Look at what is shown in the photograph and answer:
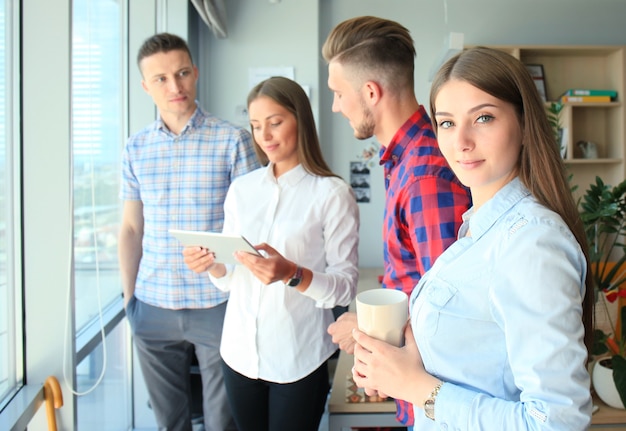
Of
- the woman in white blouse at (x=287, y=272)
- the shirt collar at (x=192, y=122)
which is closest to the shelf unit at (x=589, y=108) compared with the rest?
the shirt collar at (x=192, y=122)

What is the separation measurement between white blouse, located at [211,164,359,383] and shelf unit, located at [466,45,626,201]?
2961 mm

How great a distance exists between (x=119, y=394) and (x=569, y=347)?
258cm

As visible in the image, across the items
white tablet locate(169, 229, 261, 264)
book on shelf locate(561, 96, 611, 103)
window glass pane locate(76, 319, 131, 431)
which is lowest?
window glass pane locate(76, 319, 131, 431)

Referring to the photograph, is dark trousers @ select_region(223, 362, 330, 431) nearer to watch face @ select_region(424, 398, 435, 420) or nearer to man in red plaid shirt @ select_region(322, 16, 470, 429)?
man in red plaid shirt @ select_region(322, 16, 470, 429)

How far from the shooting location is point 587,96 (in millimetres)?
3809

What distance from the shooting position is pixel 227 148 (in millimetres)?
1952

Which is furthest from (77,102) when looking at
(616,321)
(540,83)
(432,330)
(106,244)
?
(540,83)

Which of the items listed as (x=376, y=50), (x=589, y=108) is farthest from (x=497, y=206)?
(x=589, y=108)

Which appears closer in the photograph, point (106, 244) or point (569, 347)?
point (569, 347)

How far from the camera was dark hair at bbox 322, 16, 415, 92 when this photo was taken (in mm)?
1318

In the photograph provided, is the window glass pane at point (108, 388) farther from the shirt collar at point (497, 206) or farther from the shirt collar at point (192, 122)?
the shirt collar at point (497, 206)

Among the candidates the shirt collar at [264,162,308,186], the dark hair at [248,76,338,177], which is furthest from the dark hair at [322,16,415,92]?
the shirt collar at [264,162,308,186]

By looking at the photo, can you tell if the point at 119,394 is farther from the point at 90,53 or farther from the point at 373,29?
the point at 373,29

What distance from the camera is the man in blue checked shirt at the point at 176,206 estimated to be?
6.38ft
